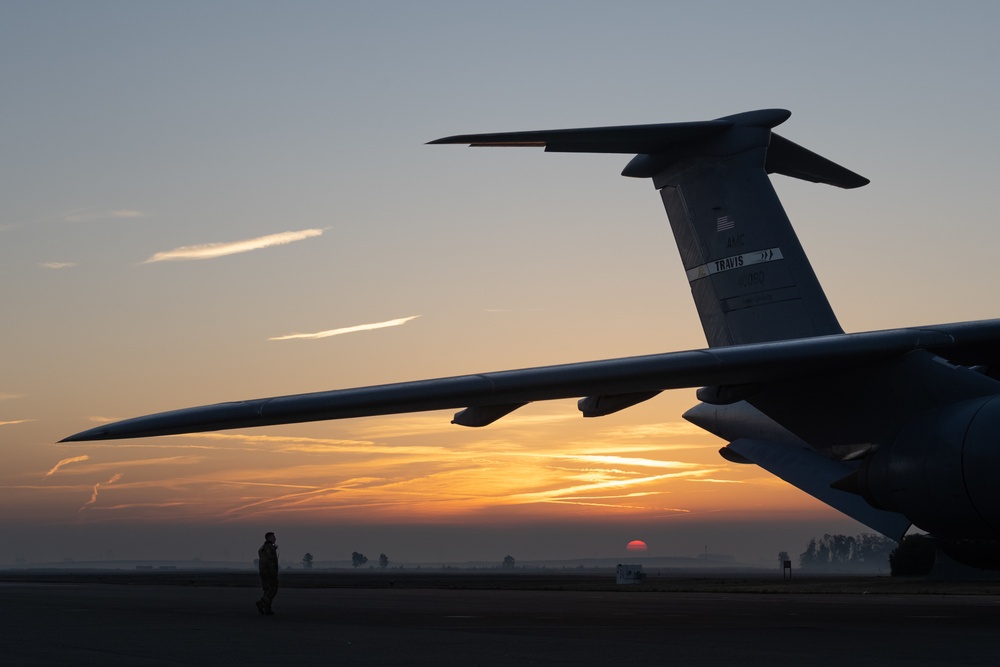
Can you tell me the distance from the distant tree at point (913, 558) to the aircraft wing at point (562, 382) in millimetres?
28137

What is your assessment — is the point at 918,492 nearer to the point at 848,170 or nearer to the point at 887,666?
the point at 887,666

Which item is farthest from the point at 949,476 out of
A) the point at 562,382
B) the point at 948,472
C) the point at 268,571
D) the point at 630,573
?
the point at 630,573

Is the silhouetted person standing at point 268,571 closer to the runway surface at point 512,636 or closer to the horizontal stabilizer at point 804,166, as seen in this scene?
the runway surface at point 512,636

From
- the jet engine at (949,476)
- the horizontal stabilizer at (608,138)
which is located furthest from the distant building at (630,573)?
the jet engine at (949,476)

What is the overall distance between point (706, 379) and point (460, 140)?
3924 mm

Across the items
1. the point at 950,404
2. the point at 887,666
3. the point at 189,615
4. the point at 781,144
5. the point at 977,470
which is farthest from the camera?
the point at 781,144

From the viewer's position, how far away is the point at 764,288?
14.8 metres

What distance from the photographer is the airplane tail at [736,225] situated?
14.7 m

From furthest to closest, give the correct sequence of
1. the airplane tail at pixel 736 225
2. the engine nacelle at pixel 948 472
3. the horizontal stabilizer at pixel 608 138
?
the airplane tail at pixel 736 225 → the horizontal stabilizer at pixel 608 138 → the engine nacelle at pixel 948 472

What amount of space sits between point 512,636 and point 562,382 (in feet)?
8.12

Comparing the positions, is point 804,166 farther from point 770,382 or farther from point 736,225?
point 770,382

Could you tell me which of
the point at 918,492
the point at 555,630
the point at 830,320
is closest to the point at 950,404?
the point at 918,492

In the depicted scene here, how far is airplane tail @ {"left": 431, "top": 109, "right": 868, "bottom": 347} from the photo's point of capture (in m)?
14.7

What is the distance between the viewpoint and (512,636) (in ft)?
32.9
